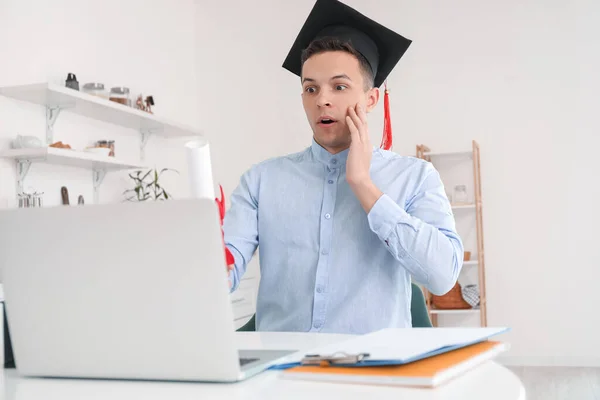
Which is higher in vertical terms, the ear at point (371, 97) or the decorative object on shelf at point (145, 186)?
the ear at point (371, 97)

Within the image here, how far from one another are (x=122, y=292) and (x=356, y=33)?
116 centimetres

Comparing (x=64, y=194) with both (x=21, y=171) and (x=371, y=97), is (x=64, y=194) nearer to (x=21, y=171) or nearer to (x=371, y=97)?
(x=21, y=171)

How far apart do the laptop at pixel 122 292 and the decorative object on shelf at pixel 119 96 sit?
135 inches

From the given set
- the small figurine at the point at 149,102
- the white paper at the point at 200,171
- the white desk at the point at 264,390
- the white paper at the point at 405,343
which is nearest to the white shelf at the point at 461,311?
the small figurine at the point at 149,102

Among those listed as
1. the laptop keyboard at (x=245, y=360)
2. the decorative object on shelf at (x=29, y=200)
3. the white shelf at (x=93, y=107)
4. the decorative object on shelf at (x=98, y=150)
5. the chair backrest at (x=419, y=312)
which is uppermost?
the white shelf at (x=93, y=107)

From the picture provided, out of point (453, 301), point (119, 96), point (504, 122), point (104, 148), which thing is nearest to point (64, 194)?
point (104, 148)

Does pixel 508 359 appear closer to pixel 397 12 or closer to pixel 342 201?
pixel 397 12

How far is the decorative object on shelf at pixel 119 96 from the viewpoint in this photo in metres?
4.18

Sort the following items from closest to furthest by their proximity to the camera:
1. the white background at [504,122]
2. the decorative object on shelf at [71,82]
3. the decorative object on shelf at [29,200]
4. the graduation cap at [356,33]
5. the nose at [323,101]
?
the nose at [323,101]
the graduation cap at [356,33]
the decorative object on shelf at [29,200]
the decorative object on shelf at [71,82]
the white background at [504,122]

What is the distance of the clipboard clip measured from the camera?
813 millimetres

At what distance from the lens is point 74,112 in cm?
408

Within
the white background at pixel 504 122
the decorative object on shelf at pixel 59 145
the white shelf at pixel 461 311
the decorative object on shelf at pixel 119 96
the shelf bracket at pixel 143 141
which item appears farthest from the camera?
the white background at pixel 504 122

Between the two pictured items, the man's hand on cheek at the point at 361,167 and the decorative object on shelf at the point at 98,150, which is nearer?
the man's hand on cheek at the point at 361,167

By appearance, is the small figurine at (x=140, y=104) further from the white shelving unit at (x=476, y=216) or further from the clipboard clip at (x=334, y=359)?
the clipboard clip at (x=334, y=359)
